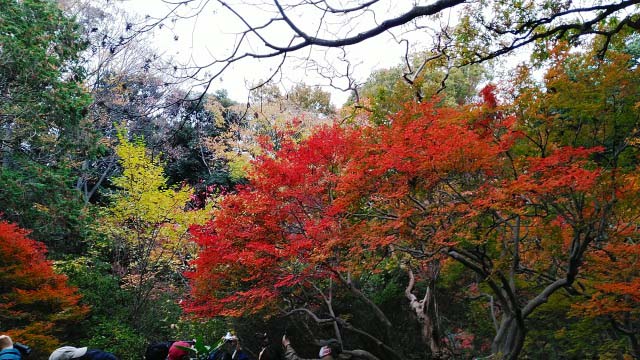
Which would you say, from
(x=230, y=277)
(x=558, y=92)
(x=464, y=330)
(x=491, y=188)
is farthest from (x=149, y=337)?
(x=558, y=92)

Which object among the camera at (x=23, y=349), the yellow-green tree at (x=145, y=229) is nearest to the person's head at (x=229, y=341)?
the camera at (x=23, y=349)

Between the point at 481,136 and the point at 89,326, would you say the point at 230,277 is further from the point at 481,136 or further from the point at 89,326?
the point at 481,136

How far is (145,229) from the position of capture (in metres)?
10.7

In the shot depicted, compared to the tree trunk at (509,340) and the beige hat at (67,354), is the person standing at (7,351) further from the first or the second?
the tree trunk at (509,340)

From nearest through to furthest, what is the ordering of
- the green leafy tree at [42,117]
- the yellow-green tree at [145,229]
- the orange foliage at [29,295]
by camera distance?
the orange foliage at [29,295]
the green leafy tree at [42,117]
the yellow-green tree at [145,229]

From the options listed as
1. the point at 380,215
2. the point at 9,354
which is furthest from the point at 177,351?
the point at 380,215

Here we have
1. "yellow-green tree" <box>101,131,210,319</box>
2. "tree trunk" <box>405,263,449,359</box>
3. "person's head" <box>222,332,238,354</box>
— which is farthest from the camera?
"yellow-green tree" <box>101,131,210,319</box>

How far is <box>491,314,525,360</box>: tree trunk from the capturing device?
20.3 ft

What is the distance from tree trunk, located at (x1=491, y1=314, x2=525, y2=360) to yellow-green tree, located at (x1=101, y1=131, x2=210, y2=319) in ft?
23.7

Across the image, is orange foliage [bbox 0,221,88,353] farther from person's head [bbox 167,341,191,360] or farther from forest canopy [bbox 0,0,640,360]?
person's head [bbox 167,341,191,360]

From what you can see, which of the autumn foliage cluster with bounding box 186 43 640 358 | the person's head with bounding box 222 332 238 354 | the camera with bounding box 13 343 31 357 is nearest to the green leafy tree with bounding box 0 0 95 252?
the autumn foliage cluster with bounding box 186 43 640 358

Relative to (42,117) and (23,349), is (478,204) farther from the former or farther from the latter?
(42,117)

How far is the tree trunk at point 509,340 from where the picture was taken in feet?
20.3

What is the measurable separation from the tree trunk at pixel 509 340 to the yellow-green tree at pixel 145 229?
7.23 m
